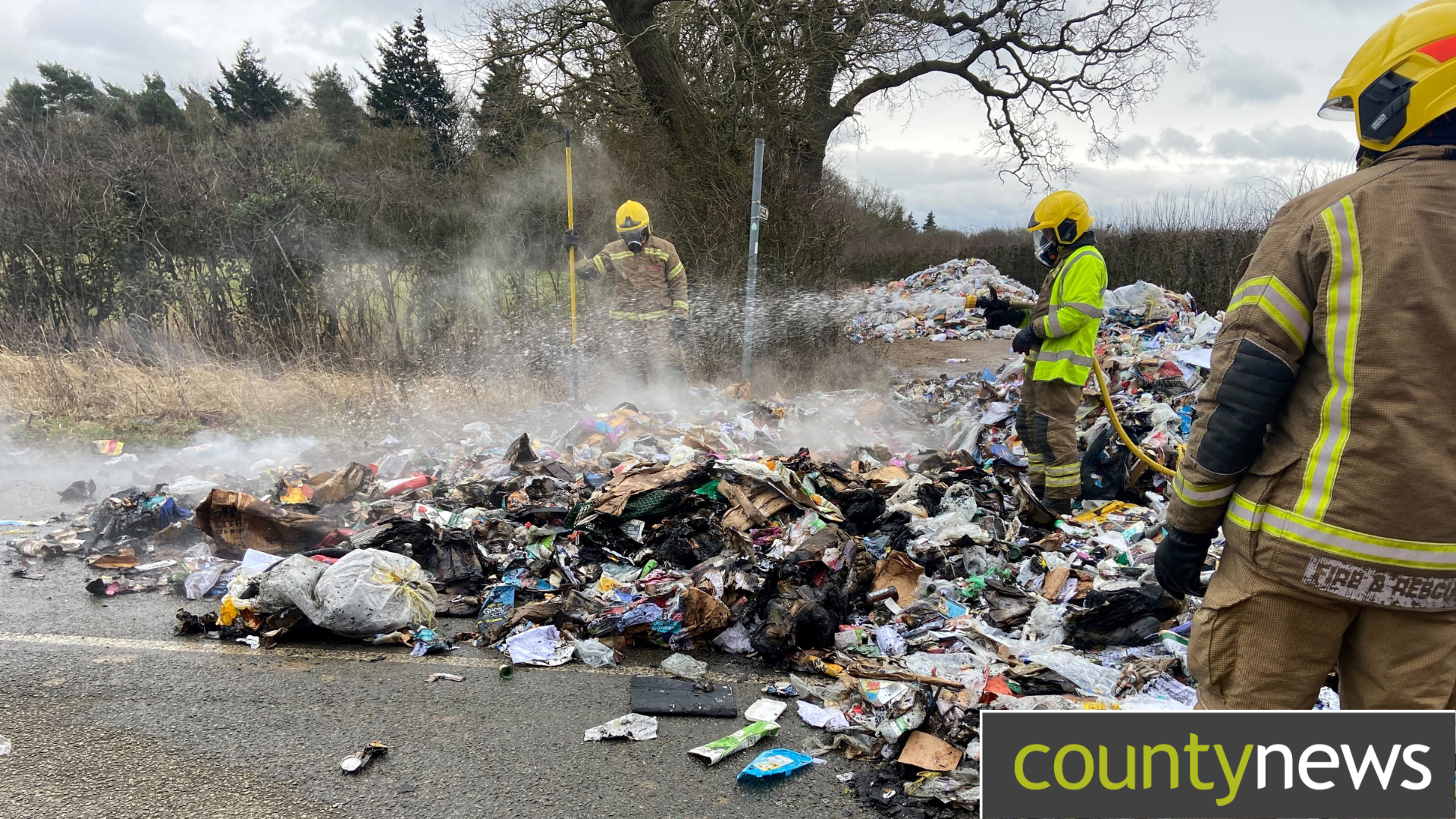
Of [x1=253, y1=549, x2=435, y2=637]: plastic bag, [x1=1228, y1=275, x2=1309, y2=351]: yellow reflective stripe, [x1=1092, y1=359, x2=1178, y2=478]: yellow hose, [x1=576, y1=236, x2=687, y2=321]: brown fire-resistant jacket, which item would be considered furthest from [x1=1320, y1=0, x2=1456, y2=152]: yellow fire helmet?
[x1=576, y1=236, x2=687, y2=321]: brown fire-resistant jacket

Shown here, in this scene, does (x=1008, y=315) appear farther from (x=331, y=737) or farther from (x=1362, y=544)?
(x=331, y=737)

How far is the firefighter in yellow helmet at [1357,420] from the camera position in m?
1.57

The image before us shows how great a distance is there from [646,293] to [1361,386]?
7505 millimetres

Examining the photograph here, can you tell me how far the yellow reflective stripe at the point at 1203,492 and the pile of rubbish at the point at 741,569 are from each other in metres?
1.26

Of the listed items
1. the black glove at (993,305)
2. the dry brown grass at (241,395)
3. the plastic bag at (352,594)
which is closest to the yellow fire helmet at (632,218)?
the dry brown grass at (241,395)

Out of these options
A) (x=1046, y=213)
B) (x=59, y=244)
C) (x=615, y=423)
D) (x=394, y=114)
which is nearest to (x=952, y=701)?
(x=1046, y=213)

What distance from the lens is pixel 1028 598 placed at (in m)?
4.09

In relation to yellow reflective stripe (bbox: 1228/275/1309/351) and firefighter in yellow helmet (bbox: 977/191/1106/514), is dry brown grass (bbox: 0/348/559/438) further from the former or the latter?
yellow reflective stripe (bbox: 1228/275/1309/351)

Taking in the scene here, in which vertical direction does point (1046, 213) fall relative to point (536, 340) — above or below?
above

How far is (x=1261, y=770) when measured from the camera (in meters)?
1.78

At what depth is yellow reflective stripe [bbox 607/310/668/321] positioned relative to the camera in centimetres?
873

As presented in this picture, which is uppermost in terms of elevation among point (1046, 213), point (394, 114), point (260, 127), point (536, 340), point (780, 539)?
point (394, 114)

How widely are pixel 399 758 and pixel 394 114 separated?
93.1 ft

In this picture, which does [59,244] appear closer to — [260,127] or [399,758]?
[260,127]
